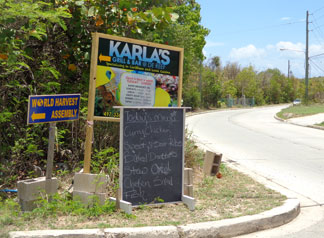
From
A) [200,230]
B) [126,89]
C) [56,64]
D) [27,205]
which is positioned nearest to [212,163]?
[126,89]

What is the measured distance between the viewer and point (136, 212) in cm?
509

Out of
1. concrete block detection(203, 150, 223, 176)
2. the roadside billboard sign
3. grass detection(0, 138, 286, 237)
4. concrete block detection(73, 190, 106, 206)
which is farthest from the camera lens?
concrete block detection(203, 150, 223, 176)

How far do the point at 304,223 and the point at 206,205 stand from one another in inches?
51.0

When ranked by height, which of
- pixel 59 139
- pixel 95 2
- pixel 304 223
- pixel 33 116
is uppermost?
pixel 95 2

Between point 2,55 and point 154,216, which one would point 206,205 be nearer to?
point 154,216

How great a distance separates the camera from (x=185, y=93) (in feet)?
148

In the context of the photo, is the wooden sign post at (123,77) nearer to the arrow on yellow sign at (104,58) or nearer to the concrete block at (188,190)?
the arrow on yellow sign at (104,58)

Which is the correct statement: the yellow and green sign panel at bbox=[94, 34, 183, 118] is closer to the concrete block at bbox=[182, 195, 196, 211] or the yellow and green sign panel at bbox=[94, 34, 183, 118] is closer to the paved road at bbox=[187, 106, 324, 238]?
the concrete block at bbox=[182, 195, 196, 211]

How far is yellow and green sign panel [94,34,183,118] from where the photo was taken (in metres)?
5.55

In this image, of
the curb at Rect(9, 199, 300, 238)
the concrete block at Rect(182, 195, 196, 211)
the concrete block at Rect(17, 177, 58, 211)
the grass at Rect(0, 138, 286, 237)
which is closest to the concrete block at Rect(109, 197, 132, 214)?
the grass at Rect(0, 138, 286, 237)

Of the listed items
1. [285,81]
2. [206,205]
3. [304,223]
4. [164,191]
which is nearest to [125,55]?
[164,191]

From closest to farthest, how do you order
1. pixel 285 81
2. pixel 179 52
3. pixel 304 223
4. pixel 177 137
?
1. pixel 304 223
2. pixel 177 137
3. pixel 179 52
4. pixel 285 81

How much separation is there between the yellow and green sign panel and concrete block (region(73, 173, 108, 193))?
0.93 meters

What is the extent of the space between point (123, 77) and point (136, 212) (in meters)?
1.89
